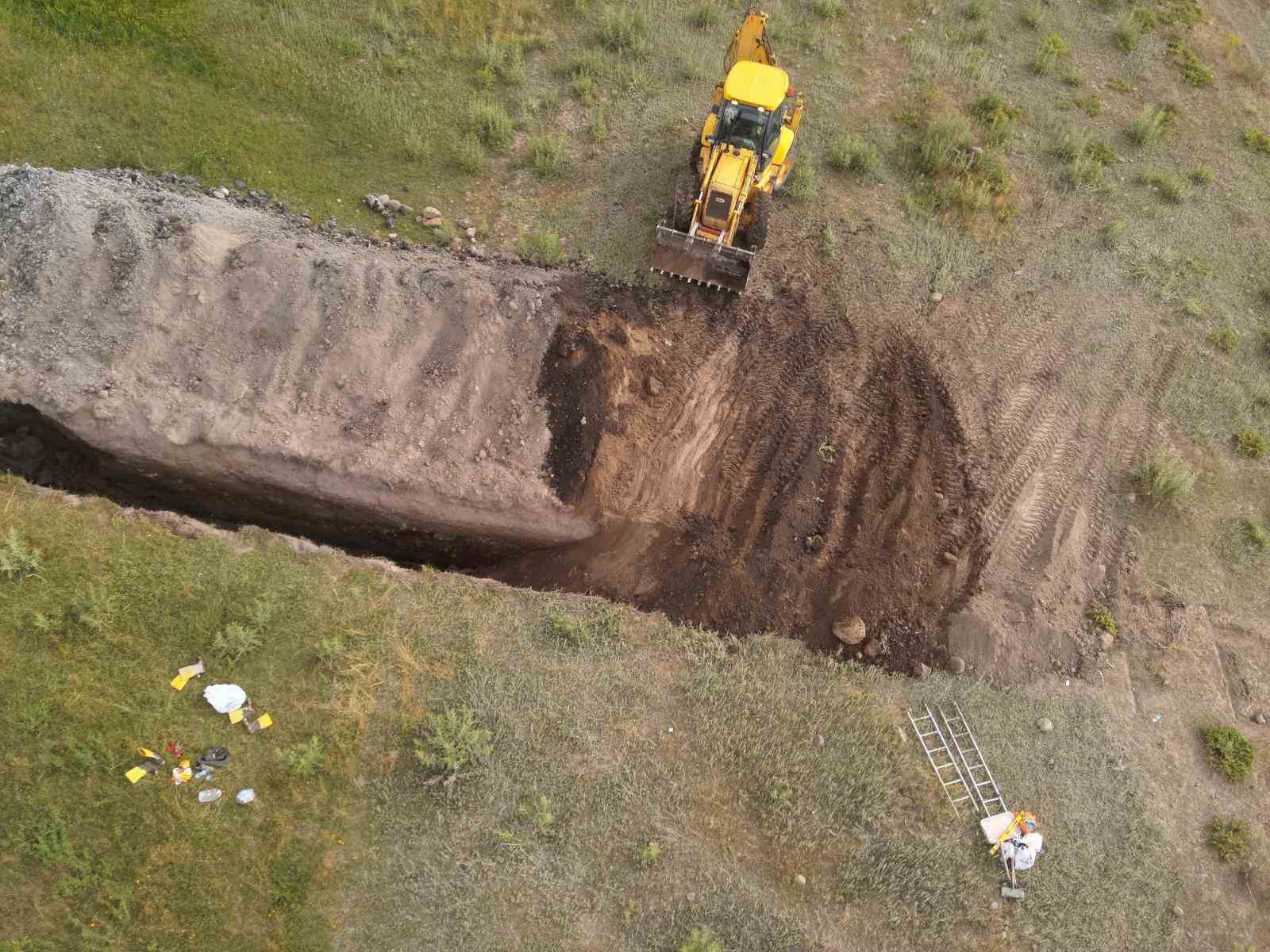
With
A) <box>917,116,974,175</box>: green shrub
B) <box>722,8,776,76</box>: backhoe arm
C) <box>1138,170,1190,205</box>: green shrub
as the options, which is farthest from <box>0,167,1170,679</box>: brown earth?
<box>1138,170,1190,205</box>: green shrub

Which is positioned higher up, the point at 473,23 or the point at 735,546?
the point at 473,23

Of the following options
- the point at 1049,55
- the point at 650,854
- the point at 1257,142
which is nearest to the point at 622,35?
the point at 1049,55

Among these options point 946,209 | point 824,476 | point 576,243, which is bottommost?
point 824,476

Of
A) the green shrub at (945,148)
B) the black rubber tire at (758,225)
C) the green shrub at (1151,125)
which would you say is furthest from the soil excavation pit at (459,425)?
the green shrub at (1151,125)

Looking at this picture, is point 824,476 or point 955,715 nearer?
point 955,715

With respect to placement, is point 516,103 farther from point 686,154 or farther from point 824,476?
point 824,476

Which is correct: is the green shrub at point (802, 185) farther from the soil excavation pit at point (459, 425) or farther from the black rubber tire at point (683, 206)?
the soil excavation pit at point (459, 425)

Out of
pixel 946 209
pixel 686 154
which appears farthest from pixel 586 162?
pixel 946 209
